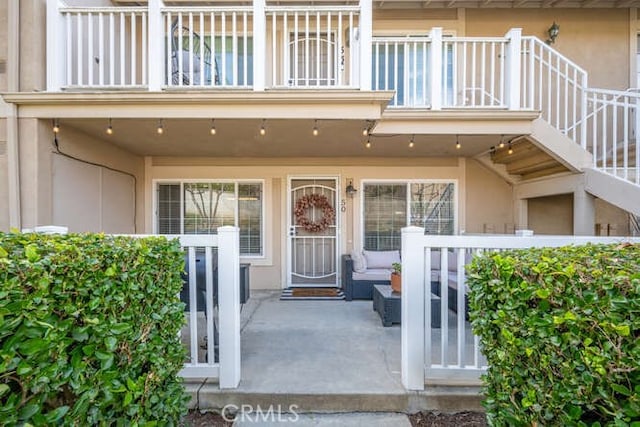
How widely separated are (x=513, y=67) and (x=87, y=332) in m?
5.08

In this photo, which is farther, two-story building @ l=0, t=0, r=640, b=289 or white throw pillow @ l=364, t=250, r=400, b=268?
white throw pillow @ l=364, t=250, r=400, b=268

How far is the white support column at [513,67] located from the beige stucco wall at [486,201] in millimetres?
1910

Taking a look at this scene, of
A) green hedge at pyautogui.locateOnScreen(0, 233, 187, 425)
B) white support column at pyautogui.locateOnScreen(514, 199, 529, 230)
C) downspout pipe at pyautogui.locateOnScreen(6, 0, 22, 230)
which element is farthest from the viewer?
white support column at pyautogui.locateOnScreen(514, 199, 529, 230)

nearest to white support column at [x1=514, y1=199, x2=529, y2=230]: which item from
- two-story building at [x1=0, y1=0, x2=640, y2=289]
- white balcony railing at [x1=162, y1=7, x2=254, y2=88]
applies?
two-story building at [x1=0, y1=0, x2=640, y2=289]

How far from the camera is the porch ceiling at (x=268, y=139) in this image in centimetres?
416

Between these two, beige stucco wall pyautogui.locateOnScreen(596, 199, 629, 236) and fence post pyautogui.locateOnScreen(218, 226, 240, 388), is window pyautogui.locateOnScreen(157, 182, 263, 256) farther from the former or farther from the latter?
beige stucco wall pyautogui.locateOnScreen(596, 199, 629, 236)

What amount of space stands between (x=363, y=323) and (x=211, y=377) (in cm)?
213

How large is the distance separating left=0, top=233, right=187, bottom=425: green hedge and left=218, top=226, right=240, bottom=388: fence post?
20.0 inches

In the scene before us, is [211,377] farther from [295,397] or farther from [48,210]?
[48,210]

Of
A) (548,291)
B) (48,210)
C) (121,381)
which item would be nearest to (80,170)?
(48,210)

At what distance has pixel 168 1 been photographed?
226 inches

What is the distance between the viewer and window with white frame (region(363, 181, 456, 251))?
618 cm

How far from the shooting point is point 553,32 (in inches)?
220

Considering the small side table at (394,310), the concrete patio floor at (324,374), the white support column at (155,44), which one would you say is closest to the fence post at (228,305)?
the concrete patio floor at (324,374)
